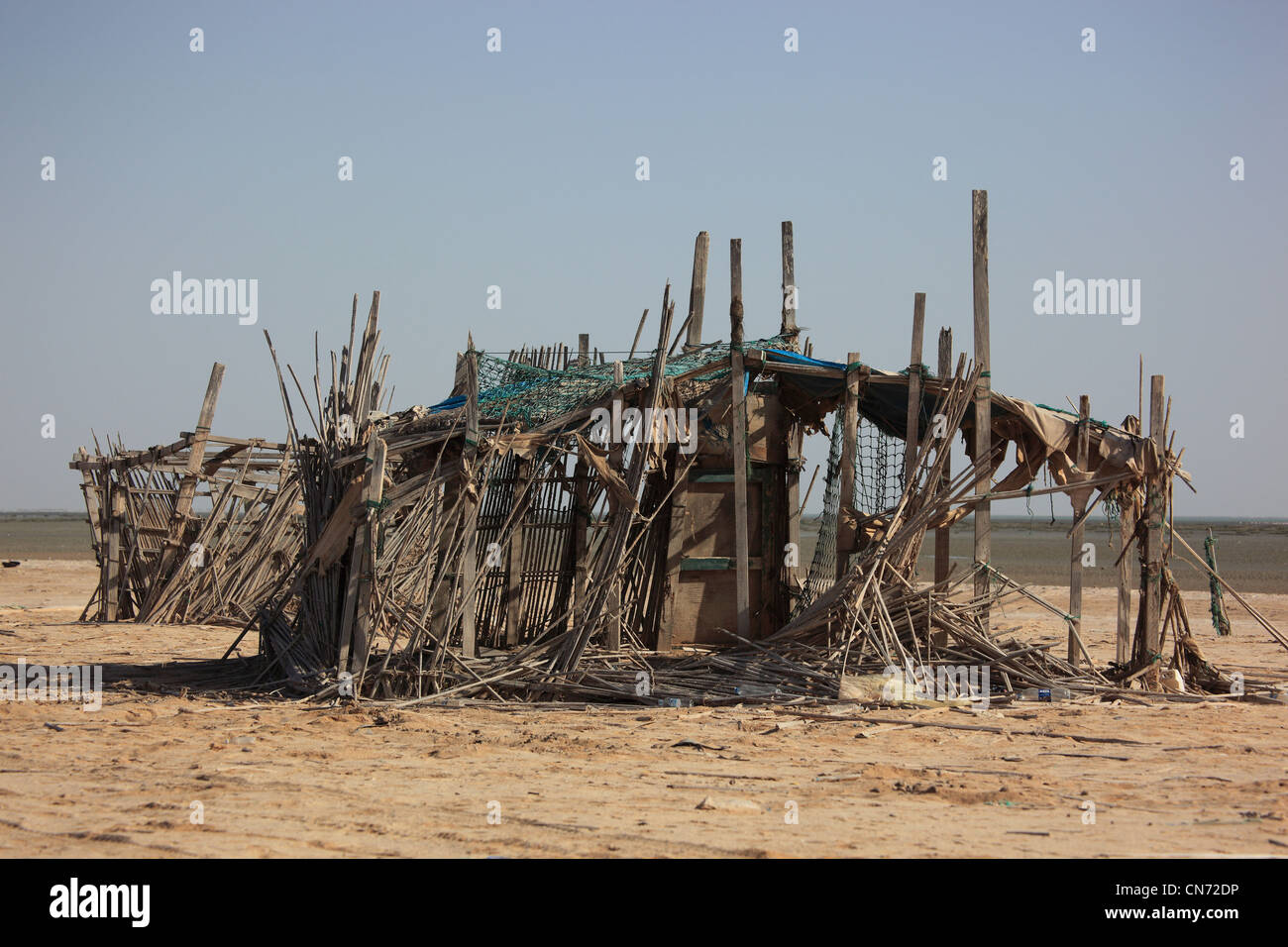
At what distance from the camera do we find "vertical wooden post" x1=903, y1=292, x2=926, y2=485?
33.5ft

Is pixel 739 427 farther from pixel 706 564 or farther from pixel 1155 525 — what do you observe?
pixel 1155 525

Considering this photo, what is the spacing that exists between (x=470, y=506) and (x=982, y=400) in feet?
14.6

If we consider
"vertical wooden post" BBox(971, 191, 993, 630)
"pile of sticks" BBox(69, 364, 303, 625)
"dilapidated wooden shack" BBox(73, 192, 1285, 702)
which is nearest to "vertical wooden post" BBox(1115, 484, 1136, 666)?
"dilapidated wooden shack" BBox(73, 192, 1285, 702)

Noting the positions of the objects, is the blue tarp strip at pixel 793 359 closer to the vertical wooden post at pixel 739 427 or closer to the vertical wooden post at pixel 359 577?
the vertical wooden post at pixel 739 427

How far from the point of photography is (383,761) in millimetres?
6938

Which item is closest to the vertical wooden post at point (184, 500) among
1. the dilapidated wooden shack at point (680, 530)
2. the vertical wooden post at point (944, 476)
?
the dilapidated wooden shack at point (680, 530)

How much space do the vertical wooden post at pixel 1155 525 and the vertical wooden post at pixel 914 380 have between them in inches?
75.5

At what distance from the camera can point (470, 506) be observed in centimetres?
940

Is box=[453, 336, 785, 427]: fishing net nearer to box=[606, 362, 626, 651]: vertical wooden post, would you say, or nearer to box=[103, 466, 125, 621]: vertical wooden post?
box=[606, 362, 626, 651]: vertical wooden post

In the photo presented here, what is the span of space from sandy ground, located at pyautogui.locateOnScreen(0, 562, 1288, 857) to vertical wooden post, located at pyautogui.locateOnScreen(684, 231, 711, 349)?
15.7ft

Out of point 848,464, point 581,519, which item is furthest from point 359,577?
point 848,464
